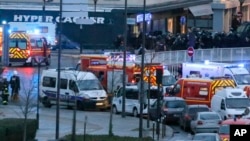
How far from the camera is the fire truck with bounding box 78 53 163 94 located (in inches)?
1890

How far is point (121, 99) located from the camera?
144 feet

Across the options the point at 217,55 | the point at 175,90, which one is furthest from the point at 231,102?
the point at 217,55

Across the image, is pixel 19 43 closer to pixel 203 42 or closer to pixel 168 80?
pixel 203 42

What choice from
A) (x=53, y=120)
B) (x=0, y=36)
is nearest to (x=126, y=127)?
(x=53, y=120)

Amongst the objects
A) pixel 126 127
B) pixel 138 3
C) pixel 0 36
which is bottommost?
pixel 126 127

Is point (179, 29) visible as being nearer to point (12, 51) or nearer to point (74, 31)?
point (74, 31)

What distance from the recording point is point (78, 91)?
1768 inches

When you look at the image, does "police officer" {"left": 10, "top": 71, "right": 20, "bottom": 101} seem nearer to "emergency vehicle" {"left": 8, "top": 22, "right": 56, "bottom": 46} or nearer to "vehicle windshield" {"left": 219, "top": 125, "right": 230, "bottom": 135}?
"vehicle windshield" {"left": 219, "top": 125, "right": 230, "bottom": 135}

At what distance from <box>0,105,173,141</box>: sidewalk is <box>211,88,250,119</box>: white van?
2.53m

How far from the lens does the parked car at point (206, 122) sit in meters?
35.3

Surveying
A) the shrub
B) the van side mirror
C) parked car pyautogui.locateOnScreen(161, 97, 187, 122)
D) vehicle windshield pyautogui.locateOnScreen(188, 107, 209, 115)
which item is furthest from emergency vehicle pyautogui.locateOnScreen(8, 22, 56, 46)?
the shrub

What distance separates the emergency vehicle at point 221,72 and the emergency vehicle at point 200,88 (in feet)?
6.02

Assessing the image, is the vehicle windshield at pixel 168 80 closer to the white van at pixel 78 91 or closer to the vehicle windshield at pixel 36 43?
the white van at pixel 78 91

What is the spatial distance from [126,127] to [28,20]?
109ft
